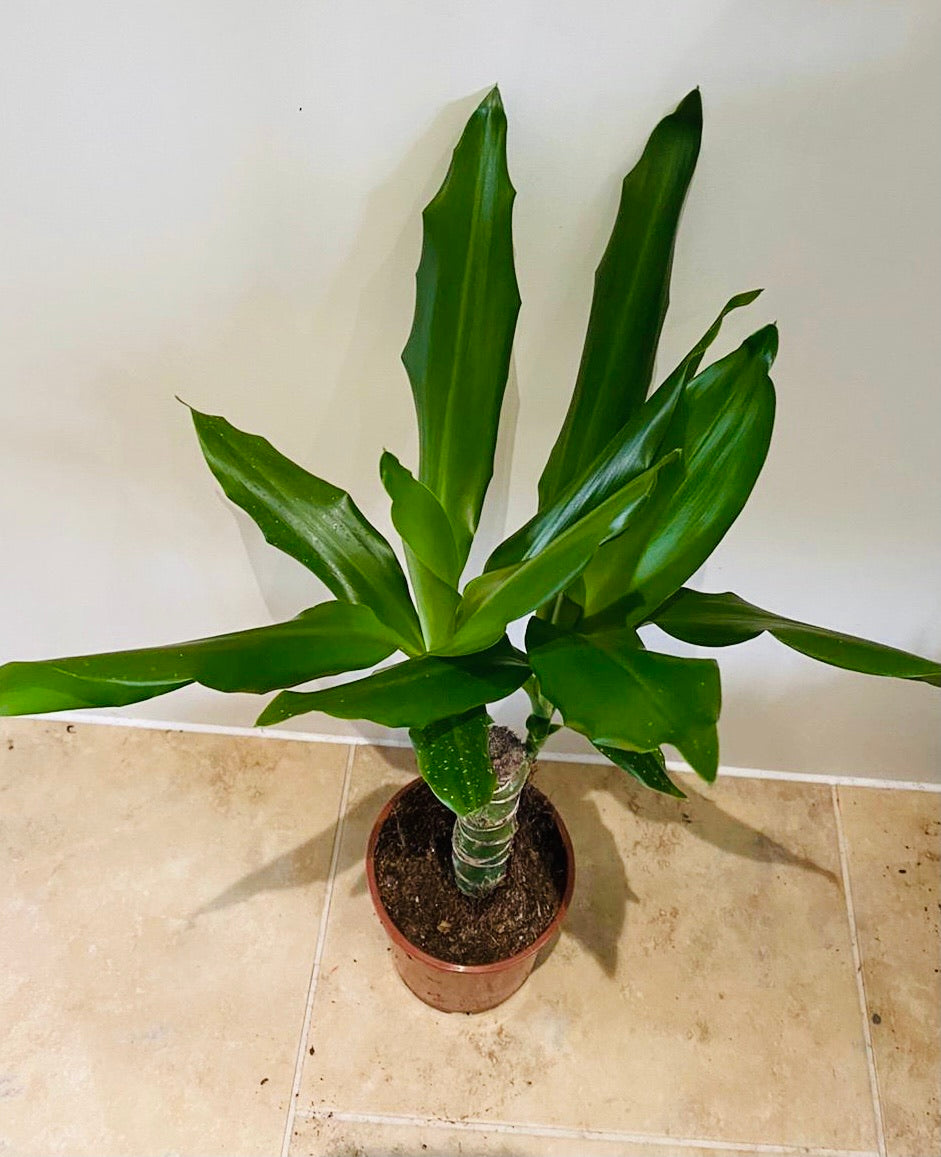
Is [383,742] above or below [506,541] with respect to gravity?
Answer: below

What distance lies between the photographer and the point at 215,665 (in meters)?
0.69

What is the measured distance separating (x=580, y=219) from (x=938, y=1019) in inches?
41.8

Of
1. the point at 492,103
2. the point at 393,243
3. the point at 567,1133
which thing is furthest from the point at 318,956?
the point at 492,103

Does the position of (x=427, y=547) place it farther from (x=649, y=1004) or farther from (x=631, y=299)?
(x=649, y=1004)

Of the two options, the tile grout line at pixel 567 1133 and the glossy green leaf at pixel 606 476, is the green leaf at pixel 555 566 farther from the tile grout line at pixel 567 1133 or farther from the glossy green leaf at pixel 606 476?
the tile grout line at pixel 567 1133

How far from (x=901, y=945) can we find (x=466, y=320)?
1.01m

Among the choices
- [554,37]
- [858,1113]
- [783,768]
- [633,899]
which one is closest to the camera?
[554,37]

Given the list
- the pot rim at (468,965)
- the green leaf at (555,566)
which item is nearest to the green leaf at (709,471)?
the green leaf at (555,566)

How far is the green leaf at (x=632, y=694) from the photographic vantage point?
0.62 metres

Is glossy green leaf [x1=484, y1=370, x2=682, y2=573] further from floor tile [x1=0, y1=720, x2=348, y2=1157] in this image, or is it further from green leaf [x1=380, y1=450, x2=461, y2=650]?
floor tile [x1=0, y1=720, x2=348, y2=1157]

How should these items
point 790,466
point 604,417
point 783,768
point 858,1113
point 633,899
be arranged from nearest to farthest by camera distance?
point 604,417 → point 790,466 → point 858,1113 → point 633,899 → point 783,768

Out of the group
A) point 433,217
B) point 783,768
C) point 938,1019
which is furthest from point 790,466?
point 938,1019

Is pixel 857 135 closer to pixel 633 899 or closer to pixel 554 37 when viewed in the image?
pixel 554 37

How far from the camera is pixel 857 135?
31.2 inches
